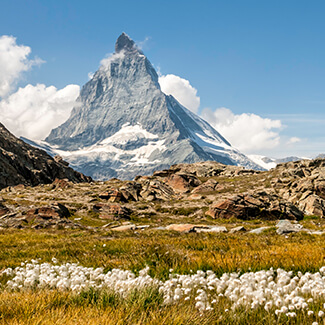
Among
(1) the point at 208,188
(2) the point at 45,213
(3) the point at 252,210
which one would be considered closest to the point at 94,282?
(2) the point at 45,213

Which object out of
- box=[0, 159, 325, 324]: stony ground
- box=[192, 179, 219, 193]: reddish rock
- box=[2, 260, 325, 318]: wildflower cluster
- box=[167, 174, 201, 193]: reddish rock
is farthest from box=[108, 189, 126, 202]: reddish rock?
box=[2, 260, 325, 318]: wildflower cluster

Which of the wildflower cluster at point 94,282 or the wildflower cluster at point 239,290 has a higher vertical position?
the wildflower cluster at point 239,290

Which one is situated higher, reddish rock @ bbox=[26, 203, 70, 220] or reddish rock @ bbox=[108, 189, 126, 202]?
reddish rock @ bbox=[108, 189, 126, 202]

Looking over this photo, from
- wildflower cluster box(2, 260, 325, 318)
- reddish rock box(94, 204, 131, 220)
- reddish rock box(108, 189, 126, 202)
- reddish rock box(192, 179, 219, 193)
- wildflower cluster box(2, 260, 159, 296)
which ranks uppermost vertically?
reddish rock box(192, 179, 219, 193)

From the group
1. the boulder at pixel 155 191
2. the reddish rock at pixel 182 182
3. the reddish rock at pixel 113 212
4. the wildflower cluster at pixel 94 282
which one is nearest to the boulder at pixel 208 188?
the reddish rock at pixel 182 182

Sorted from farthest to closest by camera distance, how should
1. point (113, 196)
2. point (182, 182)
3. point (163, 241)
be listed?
point (182, 182) → point (113, 196) → point (163, 241)

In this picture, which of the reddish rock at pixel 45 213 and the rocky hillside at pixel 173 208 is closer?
the rocky hillside at pixel 173 208

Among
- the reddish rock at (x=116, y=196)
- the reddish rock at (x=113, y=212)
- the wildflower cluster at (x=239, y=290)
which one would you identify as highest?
the wildflower cluster at (x=239, y=290)

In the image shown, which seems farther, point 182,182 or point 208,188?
point 182,182

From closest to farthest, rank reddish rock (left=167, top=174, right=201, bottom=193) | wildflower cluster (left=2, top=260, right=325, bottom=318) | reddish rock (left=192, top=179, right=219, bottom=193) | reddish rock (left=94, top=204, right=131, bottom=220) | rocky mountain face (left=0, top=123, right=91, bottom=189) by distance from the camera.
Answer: wildflower cluster (left=2, top=260, right=325, bottom=318)
reddish rock (left=94, top=204, right=131, bottom=220)
reddish rock (left=192, top=179, right=219, bottom=193)
reddish rock (left=167, top=174, right=201, bottom=193)
rocky mountain face (left=0, top=123, right=91, bottom=189)

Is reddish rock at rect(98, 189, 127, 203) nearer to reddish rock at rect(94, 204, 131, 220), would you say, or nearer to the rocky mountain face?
reddish rock at rect(94, 204, 131, 220)

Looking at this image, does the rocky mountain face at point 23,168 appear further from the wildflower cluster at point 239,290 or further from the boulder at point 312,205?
the wildflower cluster at point 239,290

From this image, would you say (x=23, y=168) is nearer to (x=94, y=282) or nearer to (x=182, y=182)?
(x=182, y=182)

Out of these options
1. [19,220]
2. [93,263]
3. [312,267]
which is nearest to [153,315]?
[312,267]
